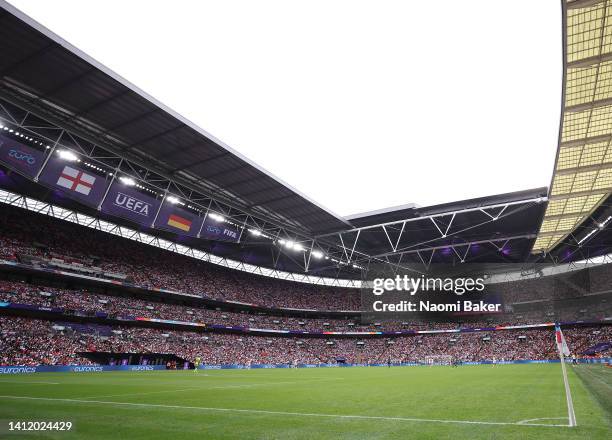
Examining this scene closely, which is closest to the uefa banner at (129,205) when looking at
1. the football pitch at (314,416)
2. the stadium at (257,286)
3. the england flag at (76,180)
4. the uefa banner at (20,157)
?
the stadium at (257,286)

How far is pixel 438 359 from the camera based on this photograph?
60250 mm

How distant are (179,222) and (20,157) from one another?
12.4 meters

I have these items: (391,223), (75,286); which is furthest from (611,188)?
(75,286)

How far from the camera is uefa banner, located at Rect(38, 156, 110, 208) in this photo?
1054 inches

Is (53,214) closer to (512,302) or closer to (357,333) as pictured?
(357,333)

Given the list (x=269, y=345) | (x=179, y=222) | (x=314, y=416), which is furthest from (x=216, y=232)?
(x=269, y=345)

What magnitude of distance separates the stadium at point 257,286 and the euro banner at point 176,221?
192 millimetres

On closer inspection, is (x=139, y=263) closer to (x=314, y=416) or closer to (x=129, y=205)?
(x=129, y=205)

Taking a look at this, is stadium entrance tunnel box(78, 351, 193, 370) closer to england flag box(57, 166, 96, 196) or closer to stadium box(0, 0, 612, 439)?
stadium box(0, 0, 612, 439)

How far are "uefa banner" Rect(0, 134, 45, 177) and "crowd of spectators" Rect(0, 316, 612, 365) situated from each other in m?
15.4

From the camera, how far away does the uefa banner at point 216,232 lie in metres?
36.3

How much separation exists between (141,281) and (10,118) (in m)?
27.2

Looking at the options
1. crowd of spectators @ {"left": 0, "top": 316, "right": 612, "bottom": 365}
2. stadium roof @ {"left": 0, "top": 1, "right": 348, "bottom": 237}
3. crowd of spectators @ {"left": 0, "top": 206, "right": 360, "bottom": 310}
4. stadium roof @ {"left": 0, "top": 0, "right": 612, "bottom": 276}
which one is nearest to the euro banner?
stadium roof @ {"left": 0, "top": 0, "right": 612, "bottom": 276}

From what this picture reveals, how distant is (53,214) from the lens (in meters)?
45.1
